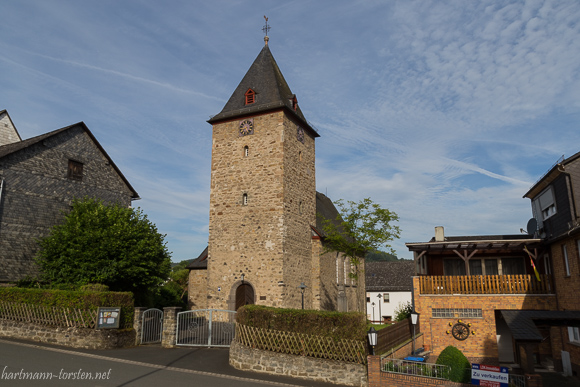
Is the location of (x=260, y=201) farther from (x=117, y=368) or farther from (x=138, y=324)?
(x=117, y=368)

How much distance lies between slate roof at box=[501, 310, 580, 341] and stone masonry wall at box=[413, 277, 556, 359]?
18.0 ft

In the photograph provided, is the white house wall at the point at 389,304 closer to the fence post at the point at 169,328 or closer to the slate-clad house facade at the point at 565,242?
the slate-clad house facade at the point at 565,242

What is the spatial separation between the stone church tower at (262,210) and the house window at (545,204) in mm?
13036

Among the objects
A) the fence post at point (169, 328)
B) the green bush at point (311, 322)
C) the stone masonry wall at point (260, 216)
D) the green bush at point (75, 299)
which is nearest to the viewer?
the green bush at point (311, 322)

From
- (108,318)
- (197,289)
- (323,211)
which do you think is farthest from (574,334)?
(197,289)

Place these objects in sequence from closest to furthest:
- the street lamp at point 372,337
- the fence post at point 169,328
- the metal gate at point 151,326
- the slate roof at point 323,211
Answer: the street lamp at point 372,337 → the fence post at point 169,328 → the metal gate at point 151,326 → the slate roof at point 323,211

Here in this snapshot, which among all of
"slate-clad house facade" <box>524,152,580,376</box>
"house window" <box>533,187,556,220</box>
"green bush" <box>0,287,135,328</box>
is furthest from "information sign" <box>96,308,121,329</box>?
"house window" <box>533,187,556,220</box>

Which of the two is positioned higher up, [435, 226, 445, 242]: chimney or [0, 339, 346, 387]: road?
[435, 226, 445, 242]: chimney

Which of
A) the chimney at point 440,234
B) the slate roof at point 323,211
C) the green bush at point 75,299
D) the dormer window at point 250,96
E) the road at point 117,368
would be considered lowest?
the road at point 117,368

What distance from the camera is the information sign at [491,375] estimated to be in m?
10.2

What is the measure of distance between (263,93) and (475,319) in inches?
734

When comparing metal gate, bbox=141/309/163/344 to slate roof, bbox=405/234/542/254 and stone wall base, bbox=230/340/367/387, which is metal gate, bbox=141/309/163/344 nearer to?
stone wall base, bbox=230/340/367/387

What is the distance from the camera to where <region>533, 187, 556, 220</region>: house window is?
19.0 meters

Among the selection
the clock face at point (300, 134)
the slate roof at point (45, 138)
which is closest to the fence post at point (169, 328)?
the slate roof at point (45, 138)
